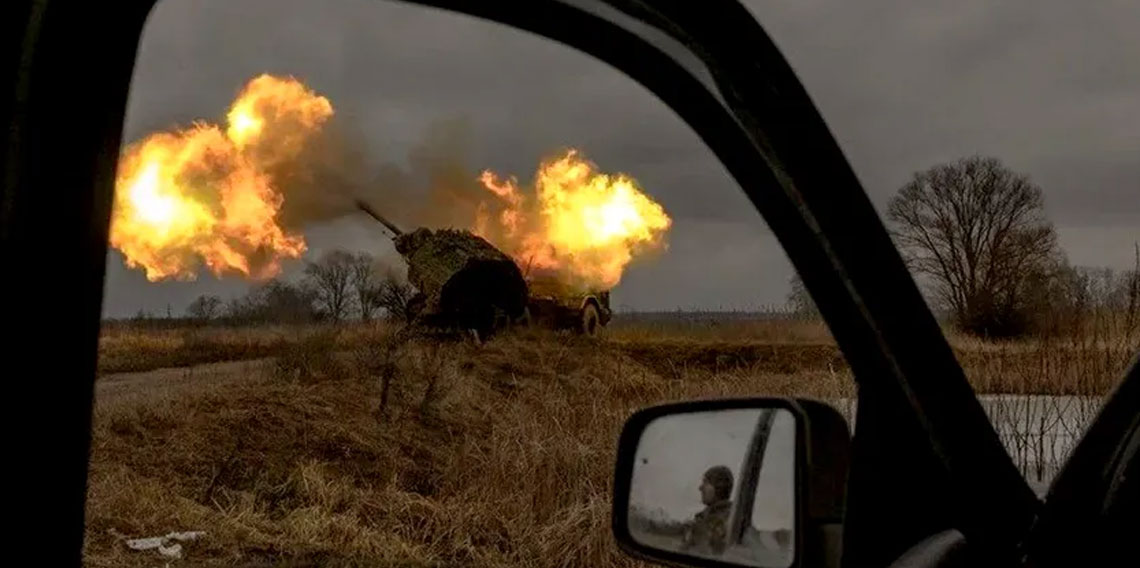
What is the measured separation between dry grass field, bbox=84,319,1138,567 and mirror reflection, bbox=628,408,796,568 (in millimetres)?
3975

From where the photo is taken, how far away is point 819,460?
110 cm

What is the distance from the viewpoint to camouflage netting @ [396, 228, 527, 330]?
25.5 metres

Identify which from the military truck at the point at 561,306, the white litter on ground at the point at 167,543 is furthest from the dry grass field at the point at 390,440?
the military truck at the point at 561,306

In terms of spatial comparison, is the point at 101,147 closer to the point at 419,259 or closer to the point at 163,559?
the point at 163,559

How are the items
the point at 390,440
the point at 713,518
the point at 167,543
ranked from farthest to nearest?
the point at 390,440 < the point at 167,543 < the point at 713,518

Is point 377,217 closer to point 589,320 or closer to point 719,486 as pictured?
point 589,320

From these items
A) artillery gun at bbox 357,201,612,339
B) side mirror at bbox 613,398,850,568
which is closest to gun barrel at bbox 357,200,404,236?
artillery gun at bbox 357,201,612,339

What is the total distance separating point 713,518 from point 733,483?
0.04m

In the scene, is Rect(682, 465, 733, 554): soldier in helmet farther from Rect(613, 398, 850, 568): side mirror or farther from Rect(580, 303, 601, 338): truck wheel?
Rect(580, 303, 601, 338): truck wheel

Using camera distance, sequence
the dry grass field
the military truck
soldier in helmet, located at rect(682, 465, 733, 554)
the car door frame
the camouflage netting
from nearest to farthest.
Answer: the car door frame
soldier in helmet, located at rect(682, 465, 733, 554)
the dry grass field
the camouflage netting
the military truck

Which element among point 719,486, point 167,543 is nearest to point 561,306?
point 167,543

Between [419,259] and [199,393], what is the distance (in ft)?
30.2

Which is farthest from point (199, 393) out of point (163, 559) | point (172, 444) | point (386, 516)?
point (163, 559)

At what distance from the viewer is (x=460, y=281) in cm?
2572
